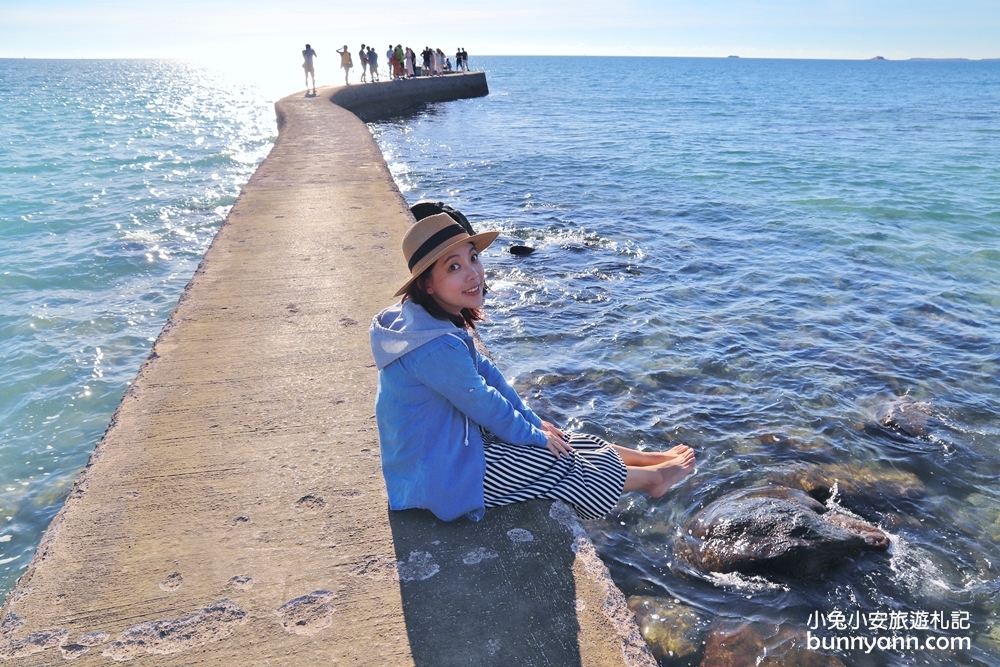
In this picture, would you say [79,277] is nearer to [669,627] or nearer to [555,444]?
[555,444]

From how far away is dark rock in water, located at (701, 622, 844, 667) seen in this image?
327 cm

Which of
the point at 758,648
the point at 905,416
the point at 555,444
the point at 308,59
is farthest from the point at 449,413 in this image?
the point at 308,59

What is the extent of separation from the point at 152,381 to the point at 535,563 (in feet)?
8.57

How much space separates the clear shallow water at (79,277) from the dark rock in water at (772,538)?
3812 millimetres

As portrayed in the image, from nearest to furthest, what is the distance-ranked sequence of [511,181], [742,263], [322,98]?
1. [742,263]
2. [511,181]
3. [322,98]

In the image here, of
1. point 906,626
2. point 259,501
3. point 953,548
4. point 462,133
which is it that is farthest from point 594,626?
point 462,133

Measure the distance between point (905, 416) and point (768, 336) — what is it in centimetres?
181

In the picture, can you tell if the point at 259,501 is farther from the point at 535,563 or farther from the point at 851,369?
the point at 851,369

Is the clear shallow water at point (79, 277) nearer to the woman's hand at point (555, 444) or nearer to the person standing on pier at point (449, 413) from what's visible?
the person standing on pier at point (449, 413)

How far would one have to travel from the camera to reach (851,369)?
6.48 metres

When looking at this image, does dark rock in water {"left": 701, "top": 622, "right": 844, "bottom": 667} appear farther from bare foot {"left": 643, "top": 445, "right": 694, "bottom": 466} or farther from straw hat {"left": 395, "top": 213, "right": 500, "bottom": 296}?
straw hat {"left": 395, "top": 213, "right": 500, "bottom": 296}

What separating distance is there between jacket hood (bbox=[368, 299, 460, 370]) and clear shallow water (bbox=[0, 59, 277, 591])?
9.06 ft

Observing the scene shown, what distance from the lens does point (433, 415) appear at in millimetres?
2773

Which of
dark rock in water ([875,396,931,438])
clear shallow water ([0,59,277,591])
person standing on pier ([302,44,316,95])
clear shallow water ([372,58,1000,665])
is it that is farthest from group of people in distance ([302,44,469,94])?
dark rock in water ([875,396,931,438])
